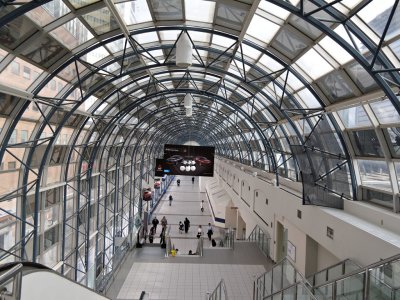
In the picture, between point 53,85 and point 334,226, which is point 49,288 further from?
point 334,226

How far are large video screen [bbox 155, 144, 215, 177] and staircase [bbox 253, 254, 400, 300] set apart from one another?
12861mm

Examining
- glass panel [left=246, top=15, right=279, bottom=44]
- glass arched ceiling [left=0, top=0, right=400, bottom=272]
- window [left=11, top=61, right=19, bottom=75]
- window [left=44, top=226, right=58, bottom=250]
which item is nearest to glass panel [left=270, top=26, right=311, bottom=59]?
glass arched ceiling [left=0, top=0, right=400, bottom=272]

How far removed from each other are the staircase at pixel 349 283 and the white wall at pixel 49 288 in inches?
192

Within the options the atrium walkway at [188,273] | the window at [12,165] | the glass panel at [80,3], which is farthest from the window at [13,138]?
the atrium walkway at [188,273]

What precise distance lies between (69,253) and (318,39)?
46.7 ft

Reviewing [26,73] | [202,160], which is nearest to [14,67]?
[26,73]

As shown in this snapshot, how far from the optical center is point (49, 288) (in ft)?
10.9

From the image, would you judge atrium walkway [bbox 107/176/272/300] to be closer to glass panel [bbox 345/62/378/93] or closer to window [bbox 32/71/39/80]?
window [bbox 32/71/39/80]

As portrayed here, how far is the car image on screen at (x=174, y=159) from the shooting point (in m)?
22.8

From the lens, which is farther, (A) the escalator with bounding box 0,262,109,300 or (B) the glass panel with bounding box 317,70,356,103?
(B) the glass panel with bounding box 317,70,356,103

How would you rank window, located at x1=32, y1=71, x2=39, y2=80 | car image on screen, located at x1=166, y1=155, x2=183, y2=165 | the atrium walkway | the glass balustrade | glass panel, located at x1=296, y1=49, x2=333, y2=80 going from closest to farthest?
1. the glass balustrade
2. window, located at x1=32, y1=71, x2=39, y2=80
3. glass panel, located at x1=296, y1=49, x2=333, y2=80
4. the atrium walkway
5. car image on screen, located at x1=166, y1=155, x2=183, y2=165

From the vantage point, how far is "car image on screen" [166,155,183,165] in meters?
22.8

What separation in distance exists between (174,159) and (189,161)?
3.37 feet

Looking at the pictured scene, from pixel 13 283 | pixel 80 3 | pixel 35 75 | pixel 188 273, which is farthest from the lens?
pixel 188 273
